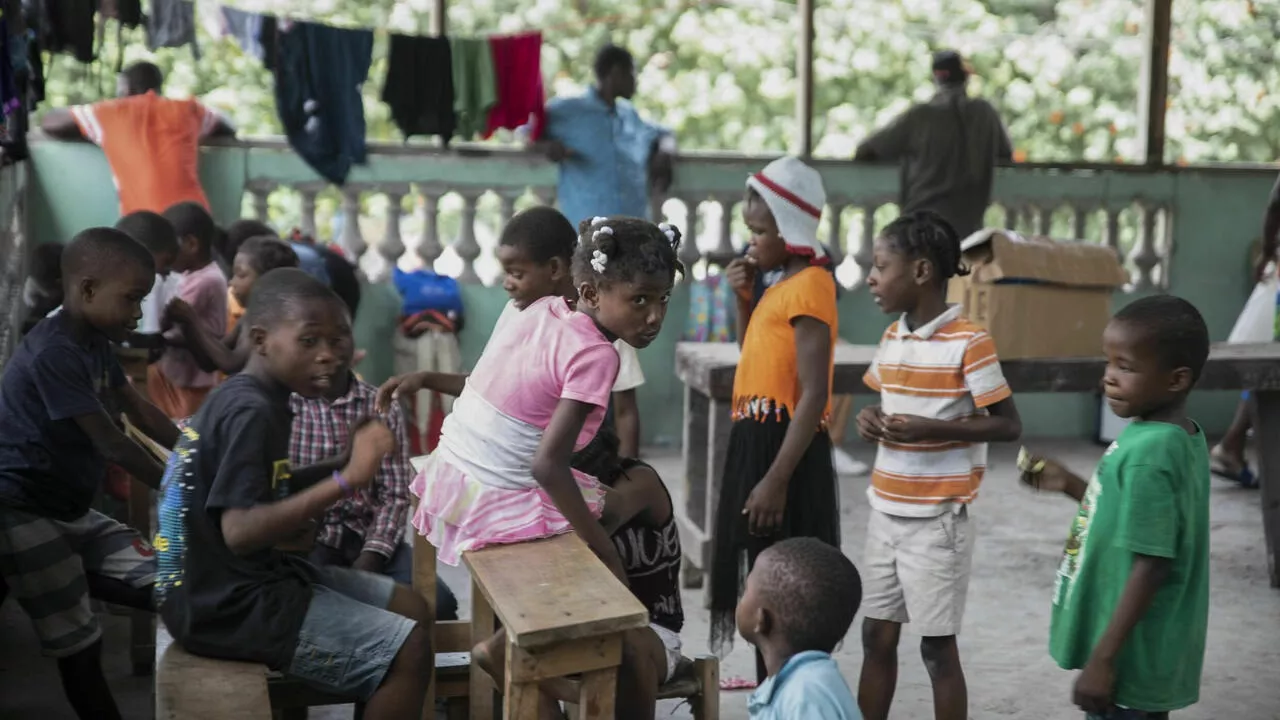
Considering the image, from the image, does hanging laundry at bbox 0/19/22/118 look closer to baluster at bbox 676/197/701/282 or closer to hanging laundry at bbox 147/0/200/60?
hanging laundry at bbox 147/0/200/60

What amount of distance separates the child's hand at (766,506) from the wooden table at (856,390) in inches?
53.1

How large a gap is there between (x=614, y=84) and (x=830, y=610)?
5448mm

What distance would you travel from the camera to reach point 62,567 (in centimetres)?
339

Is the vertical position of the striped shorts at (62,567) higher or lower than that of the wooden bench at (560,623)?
lower

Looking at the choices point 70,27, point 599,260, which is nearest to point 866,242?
point 70,27

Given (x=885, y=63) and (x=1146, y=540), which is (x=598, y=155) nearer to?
(x=885, y=63)

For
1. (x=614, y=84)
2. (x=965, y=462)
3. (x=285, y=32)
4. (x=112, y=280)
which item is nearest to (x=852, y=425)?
(x=614, y=84)

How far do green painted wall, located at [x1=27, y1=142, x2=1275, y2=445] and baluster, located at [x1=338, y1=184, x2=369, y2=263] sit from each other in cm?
9

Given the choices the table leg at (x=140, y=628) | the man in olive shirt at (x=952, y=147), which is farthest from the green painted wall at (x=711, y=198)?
the table leg at (x=140, y=628)

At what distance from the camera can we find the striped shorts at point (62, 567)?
336 cm

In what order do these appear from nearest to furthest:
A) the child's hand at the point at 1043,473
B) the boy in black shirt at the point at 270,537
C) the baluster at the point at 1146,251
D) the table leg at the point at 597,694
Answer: the table leg at the point at 597,694
the boy in black shirt at the point at 270,537
the child's hand at the point at 1043,473
the baluster at the point at 1146,251

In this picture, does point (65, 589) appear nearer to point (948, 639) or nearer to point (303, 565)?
point (303, 565)

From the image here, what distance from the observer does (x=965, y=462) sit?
3490 mm

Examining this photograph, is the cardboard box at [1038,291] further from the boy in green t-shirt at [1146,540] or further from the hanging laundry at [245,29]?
the hanging laundry at [245,29]
